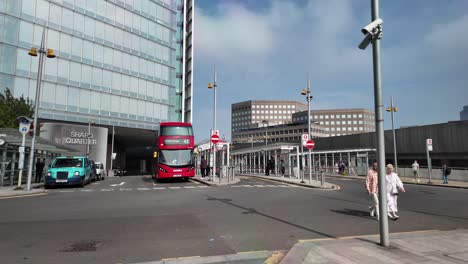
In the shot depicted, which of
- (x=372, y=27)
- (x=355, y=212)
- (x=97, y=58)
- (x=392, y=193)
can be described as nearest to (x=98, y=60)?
(x=97, y=58)

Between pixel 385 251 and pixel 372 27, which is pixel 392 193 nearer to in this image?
pixel 385 251

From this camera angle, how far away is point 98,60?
149 ft

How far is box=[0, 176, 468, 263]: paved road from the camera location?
5.71 meters

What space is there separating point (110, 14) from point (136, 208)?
4354 cm

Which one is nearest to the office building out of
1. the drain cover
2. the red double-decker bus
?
the red double-decker bus

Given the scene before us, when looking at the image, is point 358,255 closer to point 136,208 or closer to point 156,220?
point 156,220

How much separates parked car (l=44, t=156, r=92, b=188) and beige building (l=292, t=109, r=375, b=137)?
123418mm

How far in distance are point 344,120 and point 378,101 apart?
142 metres

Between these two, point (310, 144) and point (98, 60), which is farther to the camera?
point (98, 60)

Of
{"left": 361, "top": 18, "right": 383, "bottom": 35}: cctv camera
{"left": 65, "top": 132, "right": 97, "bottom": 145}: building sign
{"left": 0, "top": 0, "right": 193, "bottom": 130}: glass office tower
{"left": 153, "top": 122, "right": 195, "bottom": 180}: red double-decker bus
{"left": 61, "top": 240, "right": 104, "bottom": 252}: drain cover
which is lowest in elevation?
{"left": 61, "top": 240, "right": 104, "bottom": 252}: drain cover

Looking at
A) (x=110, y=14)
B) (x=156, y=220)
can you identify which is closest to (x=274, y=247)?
(x=156, y=220)

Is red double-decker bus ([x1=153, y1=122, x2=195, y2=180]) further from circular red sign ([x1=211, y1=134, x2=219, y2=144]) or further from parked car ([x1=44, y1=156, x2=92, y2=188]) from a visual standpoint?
parked car ([x1=44, y1=156, x2=92, y2=188])

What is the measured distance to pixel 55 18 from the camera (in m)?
41.7

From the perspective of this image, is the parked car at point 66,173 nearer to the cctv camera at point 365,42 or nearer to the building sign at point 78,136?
the building sign at point 78,136
